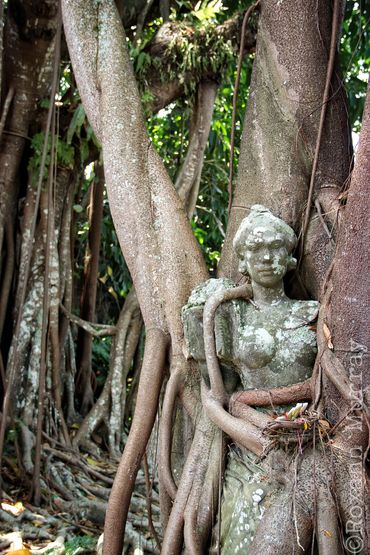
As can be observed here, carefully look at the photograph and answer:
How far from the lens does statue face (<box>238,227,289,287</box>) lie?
9.96ft

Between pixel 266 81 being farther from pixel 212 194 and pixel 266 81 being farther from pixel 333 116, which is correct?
pixel 212 194

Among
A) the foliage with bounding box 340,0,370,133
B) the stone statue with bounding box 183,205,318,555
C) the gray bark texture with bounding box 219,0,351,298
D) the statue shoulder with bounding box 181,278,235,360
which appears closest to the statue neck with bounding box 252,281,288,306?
the stone statue with bounding box 183,205,318,555

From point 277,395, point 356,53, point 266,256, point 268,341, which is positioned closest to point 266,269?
point 266,256

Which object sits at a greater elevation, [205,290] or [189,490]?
[205,290]

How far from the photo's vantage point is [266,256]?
3.03m

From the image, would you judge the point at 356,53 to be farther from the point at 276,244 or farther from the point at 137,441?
the point at 137,441

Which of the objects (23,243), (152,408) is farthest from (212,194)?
(152,408)

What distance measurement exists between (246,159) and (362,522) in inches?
70.0

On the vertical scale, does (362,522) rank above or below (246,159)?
below

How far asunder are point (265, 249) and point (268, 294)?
0.19 metres

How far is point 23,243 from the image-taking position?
5523mm

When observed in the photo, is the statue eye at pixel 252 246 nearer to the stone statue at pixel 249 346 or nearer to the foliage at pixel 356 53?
the stone statue at pixel 249 346

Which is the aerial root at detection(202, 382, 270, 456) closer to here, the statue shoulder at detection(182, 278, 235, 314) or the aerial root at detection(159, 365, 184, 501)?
the aerial root at detection(159, 365, 184, 501)

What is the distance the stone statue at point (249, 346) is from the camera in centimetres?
287
